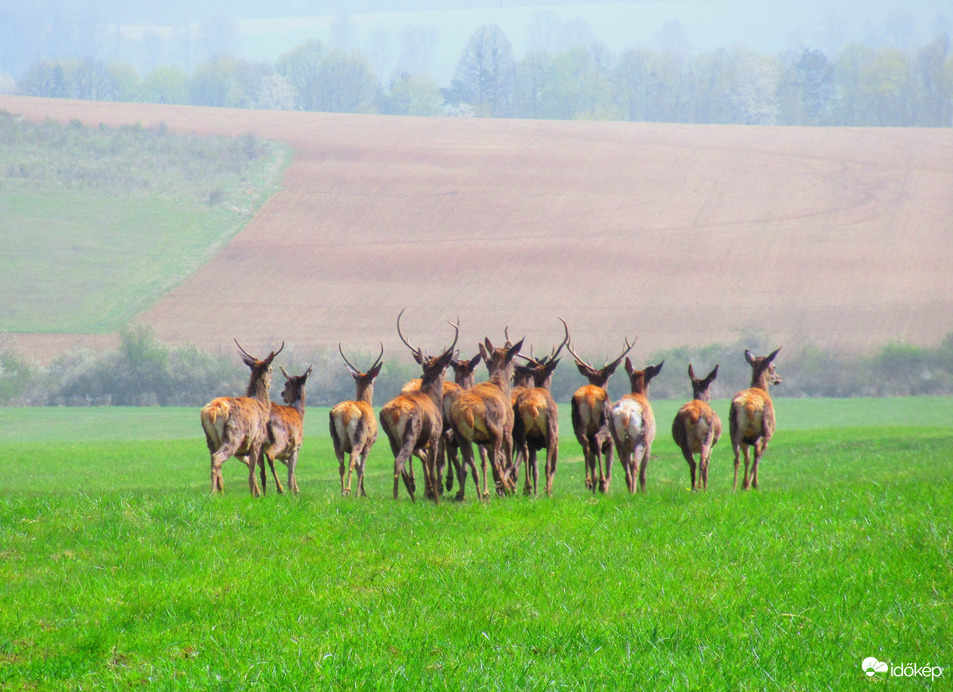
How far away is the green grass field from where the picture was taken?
625 centimetres

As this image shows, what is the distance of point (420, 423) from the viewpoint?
568 inches

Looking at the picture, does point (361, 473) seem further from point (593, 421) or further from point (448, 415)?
point (593, 421)

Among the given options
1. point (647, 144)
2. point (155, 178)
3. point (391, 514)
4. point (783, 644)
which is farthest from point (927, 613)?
point (647, 144)

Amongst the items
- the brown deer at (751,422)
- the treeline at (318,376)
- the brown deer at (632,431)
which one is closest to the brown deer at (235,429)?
the brown deer at (632,431)

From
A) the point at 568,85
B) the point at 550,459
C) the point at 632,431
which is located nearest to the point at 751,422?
the point at 632,431

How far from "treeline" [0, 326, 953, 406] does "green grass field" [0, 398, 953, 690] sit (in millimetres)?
34300

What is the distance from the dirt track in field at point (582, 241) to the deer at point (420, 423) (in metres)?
41.3

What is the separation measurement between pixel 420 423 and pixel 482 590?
6.47 m

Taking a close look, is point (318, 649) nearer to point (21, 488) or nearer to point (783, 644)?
point (783, 644)

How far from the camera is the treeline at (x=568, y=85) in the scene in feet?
426

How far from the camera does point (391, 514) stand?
11812mm

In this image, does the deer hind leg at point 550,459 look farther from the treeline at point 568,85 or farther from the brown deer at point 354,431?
the treeline at point 568,85

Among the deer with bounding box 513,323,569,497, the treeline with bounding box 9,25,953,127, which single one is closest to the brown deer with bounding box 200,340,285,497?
the deer with bounding box 513,323,569,497

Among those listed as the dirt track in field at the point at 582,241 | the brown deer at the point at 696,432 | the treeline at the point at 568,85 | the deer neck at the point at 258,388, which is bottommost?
the brown deer at the point at 696,432
